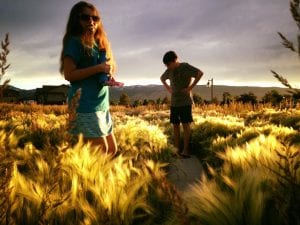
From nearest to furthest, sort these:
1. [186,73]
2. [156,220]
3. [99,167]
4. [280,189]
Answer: [280,189], [156,220], [99,167], [186,73]

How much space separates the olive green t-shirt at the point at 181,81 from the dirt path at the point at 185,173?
147 cm

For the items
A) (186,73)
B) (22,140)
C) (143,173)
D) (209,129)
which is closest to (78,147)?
(143,173)

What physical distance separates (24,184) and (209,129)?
683 cm

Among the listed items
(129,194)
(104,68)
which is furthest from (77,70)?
(129,194)

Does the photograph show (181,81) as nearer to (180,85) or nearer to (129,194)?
(180,85)

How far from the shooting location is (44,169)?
3090 mm

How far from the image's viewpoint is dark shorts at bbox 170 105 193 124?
829cm

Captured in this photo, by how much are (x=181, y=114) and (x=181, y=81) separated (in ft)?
2.41

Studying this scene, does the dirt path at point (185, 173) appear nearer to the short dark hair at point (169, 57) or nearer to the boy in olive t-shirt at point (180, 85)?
the boy in olive t-shirt at point (180, 85)

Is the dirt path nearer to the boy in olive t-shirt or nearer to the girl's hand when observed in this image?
the boy in olive t-shirt

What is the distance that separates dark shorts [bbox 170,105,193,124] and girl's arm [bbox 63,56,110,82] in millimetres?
4758

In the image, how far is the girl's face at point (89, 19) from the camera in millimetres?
3904

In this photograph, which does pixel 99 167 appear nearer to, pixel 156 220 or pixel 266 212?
pixel 156 220

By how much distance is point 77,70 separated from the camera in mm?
3689
